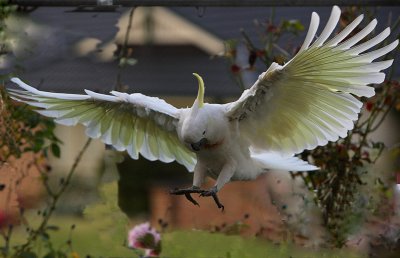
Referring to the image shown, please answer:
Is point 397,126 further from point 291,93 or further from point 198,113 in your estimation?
point 198,113

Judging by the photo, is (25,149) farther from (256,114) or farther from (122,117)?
(256,114)

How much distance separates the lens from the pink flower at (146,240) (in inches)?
139

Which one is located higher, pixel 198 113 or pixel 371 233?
pixel 198 113

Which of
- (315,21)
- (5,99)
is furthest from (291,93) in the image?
(5,99)

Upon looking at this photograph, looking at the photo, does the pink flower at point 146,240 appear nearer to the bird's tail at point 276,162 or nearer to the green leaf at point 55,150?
the green leaf at point 55,150

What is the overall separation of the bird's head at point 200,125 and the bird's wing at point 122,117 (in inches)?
11.7

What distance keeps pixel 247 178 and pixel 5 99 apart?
55.7 inches

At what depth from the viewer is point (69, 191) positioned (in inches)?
164

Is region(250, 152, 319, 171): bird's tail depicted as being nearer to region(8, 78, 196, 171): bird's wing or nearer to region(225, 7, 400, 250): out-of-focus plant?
region(8, 78, 196, 171): bird's wing

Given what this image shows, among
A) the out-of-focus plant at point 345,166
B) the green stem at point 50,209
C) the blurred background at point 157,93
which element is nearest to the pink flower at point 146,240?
the blurred background at point 157,93

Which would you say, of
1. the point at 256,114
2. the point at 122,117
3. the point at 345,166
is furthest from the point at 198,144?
the point at 345,166

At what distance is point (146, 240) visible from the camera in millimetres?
3541

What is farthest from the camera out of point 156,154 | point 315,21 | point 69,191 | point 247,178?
point 69,191

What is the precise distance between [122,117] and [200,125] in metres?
0.71
